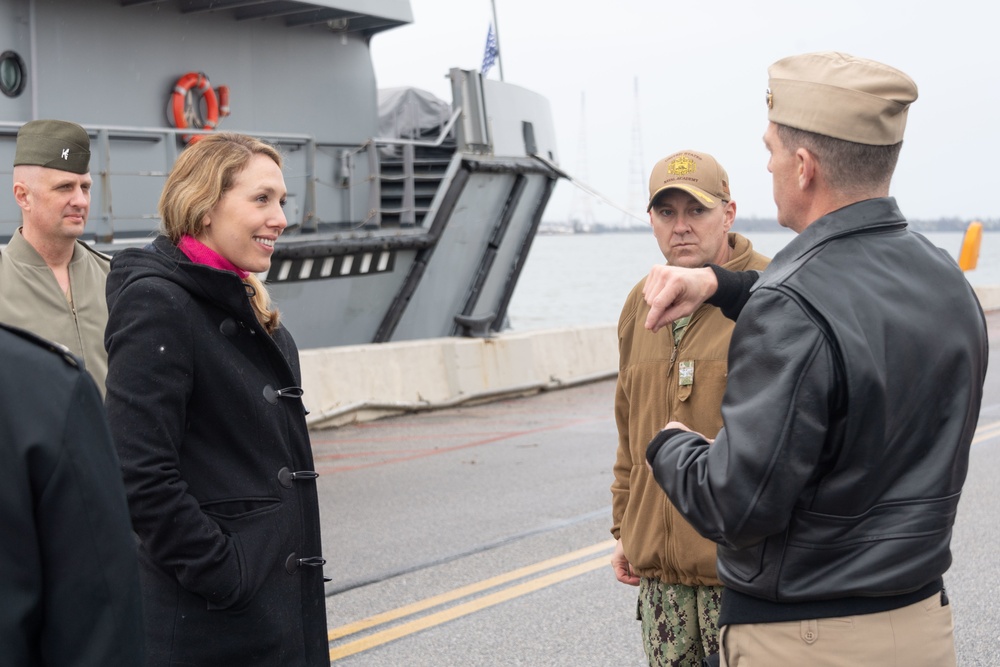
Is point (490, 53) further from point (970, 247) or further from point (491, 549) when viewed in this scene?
point (970, 247)


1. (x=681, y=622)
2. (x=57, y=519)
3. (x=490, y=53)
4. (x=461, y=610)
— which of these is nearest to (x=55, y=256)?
(x=461, y=610)

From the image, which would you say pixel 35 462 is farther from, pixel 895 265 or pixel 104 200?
pixel 104 200

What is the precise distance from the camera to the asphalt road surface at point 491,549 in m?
5.16

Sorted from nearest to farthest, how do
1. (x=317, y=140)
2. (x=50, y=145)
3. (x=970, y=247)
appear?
(x=50, y=145)
(x=317, y=140)
(x=970, y=247)

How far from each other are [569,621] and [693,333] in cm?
273

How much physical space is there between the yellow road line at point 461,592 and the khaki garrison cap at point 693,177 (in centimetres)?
285

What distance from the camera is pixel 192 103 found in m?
12.5

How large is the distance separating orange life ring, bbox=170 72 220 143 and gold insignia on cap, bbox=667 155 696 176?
32.2 feet

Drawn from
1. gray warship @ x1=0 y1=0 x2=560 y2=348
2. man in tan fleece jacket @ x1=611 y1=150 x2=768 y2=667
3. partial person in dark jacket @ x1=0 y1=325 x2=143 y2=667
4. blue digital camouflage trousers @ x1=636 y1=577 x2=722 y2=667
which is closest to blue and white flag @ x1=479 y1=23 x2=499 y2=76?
gray warship @ x1=0 y1=0 x2=560 y2=348

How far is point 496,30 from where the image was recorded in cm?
1581

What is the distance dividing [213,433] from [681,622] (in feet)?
4.09

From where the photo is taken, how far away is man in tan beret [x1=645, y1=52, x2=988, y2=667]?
6.61 feet

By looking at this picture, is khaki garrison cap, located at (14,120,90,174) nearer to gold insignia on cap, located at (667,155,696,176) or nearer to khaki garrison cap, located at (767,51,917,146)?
gold insignia on cap, located at (667,155,696,176)

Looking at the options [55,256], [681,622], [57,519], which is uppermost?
[57,519]
